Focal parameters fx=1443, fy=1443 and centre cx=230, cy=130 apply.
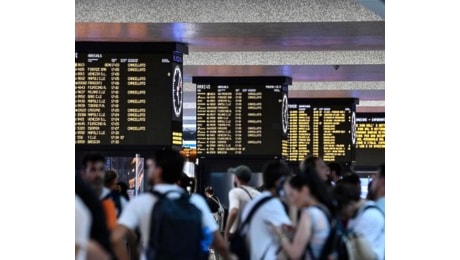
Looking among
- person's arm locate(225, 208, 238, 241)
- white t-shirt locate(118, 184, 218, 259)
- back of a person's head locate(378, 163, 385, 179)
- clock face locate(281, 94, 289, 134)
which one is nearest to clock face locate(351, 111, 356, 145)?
clock face locate(281, 94, 289, 134)

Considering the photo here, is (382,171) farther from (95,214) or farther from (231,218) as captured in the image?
(231,218)

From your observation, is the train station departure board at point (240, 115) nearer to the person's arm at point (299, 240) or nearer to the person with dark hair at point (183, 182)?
the person with dark hair at point (183, 182)

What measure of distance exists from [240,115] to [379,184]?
462 inches

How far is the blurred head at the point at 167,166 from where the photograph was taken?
701 centimetres

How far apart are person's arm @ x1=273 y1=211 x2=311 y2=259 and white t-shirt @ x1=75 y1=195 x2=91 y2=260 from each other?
1769mm

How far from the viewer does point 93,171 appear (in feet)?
22.6

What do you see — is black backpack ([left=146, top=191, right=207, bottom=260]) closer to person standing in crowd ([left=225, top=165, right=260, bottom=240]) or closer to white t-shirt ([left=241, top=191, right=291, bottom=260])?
white t-shirt ([left=241, top=191, right=291, bottom=260])

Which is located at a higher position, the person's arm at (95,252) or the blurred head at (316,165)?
the blurred head at (316,165)

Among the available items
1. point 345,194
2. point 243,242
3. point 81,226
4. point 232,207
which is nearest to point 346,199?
point 345,194

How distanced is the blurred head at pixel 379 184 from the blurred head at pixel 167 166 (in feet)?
3.40

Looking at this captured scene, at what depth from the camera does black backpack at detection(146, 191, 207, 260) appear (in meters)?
6.98

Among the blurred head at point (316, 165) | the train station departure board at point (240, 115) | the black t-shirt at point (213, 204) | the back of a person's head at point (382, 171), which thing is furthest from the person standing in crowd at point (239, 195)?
the train station departure board at point (240, 115)
